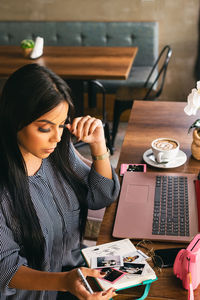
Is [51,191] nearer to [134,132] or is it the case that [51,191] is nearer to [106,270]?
[106,270]

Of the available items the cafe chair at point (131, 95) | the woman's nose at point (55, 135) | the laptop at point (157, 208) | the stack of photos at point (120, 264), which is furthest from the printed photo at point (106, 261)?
the cafe chair at point (131, 95)

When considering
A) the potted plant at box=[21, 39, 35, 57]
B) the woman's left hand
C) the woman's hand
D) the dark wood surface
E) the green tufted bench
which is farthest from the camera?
the green tufted bench

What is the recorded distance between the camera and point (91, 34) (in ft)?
13.4

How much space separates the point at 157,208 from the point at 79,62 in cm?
209

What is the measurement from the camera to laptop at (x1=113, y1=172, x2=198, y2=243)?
115 centimetres

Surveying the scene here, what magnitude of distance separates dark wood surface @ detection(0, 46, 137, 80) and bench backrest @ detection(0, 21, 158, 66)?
0.60 meters

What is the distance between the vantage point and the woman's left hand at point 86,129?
1297mm

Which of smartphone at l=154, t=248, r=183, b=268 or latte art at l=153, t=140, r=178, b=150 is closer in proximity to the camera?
smartphone at l=154, t=248, r=183, b=268

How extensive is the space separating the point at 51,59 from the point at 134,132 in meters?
1.67

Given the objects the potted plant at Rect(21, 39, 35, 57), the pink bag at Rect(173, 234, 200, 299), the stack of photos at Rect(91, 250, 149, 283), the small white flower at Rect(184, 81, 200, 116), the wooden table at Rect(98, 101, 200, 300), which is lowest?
the potted plant at Rect(21, 39, 35, 57)

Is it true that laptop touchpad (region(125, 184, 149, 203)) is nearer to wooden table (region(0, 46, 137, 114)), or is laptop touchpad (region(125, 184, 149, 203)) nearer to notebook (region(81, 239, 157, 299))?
notebook (region(81, 239, 157, 299))

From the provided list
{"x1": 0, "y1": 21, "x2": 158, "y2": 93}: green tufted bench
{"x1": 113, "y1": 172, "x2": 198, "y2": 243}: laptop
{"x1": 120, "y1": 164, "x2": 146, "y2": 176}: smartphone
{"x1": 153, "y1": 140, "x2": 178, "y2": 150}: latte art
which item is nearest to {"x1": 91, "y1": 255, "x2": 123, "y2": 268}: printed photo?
{"x1": 113, "y1": 172, "x2": 198, "y2": 243}: laptop

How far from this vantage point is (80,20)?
409 centimetres

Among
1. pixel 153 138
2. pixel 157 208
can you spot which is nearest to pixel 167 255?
pixel 157 208
